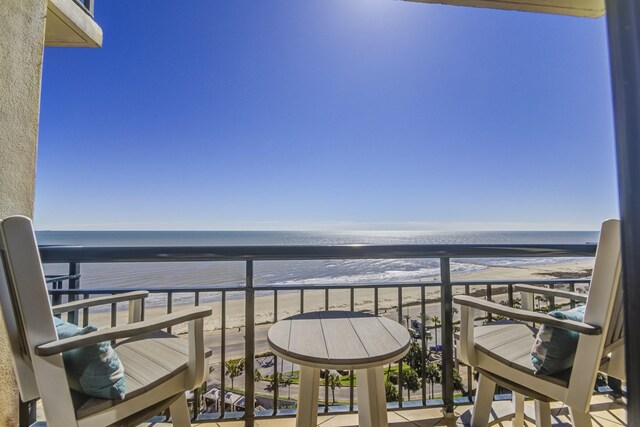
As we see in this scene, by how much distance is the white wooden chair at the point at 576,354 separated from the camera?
0.99 m

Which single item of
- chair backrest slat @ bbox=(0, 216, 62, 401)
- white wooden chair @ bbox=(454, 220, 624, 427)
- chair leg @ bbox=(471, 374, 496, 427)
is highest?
chair backrest slat @ bbox=(0, 216, 62, 401)

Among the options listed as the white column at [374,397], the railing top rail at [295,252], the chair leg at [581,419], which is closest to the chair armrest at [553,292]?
the railing top rail at [295,252]

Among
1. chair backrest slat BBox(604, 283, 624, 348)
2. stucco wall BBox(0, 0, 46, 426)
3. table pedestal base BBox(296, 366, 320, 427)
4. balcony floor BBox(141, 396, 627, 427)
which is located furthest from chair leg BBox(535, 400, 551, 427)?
stucco wall BBox(0, 0, 46, 426)

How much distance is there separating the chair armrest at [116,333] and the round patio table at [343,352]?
31 centimetres

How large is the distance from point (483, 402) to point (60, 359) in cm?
162

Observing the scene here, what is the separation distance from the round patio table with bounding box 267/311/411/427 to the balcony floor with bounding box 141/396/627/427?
56 centimetres

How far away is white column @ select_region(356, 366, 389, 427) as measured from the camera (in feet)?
3.90

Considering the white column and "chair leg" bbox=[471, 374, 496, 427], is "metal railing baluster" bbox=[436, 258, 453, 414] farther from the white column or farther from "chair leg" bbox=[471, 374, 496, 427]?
the white column

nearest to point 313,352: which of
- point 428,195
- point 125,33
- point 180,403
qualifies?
point 180,403

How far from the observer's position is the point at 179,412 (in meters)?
1.18

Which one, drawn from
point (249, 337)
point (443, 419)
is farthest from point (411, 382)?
point (249, 337)

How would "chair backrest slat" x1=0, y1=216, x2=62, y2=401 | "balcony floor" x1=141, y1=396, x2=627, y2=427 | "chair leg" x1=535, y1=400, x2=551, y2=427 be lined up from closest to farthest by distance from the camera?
"chair backrest slat" x1=0, y1=216, x2=62, y2=401 < "chair leg" x1=535, y1=400, x2=551, y2=427 < "balcony floor" x1=141, y1=396, x2=627, y2=427

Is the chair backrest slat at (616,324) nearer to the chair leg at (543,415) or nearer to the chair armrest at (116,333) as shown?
the chair leg at (543,415)

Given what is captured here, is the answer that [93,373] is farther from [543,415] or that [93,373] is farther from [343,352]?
[543,415]
